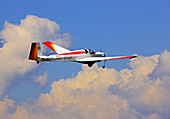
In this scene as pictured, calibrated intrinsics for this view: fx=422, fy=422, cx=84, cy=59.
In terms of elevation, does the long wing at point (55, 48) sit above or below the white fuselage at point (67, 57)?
above

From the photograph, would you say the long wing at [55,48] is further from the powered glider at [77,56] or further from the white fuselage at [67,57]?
the white fuselage at [67,57]

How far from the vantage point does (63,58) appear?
94750 millimetres

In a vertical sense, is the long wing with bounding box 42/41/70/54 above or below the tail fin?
above

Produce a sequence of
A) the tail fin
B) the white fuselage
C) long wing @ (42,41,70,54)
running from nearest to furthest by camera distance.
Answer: the tail fin < the white fuselage < long wing @ (42,41,70,54)

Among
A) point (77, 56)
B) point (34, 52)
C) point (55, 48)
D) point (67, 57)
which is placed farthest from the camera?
point (55, 48)

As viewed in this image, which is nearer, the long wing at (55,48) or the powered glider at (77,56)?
the powered glider at (77,56)

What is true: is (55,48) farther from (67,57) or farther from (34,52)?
(34,52)

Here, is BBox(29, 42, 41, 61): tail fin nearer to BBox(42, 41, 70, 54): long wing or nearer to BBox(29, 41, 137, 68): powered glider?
BBox(29, 41, 137, 68): powered glider

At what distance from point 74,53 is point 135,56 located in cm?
1435

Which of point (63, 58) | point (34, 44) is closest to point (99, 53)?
point (63, 58)

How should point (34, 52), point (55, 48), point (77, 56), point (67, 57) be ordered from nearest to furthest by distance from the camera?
point (34, 52) < point (67, 57) < point (77, 56) < point (55, 48)

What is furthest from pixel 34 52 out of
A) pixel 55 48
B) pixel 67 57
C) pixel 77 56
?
pixel 55 48

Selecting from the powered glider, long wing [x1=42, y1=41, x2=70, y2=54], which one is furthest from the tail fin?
long wing [x1=42, y1=41, x2=70, y2=54]

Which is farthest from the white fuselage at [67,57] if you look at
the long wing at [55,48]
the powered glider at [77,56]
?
the long wing at [55,48]
